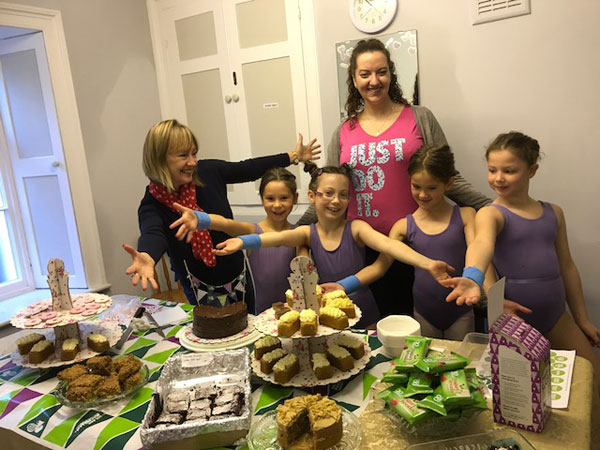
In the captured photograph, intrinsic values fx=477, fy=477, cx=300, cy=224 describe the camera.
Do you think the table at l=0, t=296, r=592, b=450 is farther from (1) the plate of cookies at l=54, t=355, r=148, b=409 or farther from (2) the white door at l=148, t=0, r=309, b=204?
(2) the white door at l=148, t=0, r=309, b=204

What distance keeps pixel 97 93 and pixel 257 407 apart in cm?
308

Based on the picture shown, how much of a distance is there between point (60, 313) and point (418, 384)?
3.71ft

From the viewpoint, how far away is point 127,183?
3768 mm

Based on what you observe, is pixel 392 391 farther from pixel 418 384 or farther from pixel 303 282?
pixel 303 282

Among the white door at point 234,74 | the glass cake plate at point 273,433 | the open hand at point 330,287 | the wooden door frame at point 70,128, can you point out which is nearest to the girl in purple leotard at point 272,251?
the open hand at point 330,287

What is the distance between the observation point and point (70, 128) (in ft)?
10.9

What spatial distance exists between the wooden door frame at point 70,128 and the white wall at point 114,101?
2.6 inches

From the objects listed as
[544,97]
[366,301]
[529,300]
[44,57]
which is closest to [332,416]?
[366,301]

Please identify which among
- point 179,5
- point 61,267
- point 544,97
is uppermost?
point 179,5

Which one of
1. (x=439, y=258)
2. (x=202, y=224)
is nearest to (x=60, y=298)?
(x=202, y=224)

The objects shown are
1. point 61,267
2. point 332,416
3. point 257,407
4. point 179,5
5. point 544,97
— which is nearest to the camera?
point 332,416

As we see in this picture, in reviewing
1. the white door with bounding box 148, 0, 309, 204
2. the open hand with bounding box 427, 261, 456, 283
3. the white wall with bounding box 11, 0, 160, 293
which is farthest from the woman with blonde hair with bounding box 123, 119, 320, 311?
the white wall with bounding box 11, 0, 160, 293

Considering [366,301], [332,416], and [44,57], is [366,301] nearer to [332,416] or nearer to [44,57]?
[332,416]

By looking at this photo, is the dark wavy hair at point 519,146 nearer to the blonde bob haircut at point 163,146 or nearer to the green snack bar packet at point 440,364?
the green snack bar packet at point 440,364
